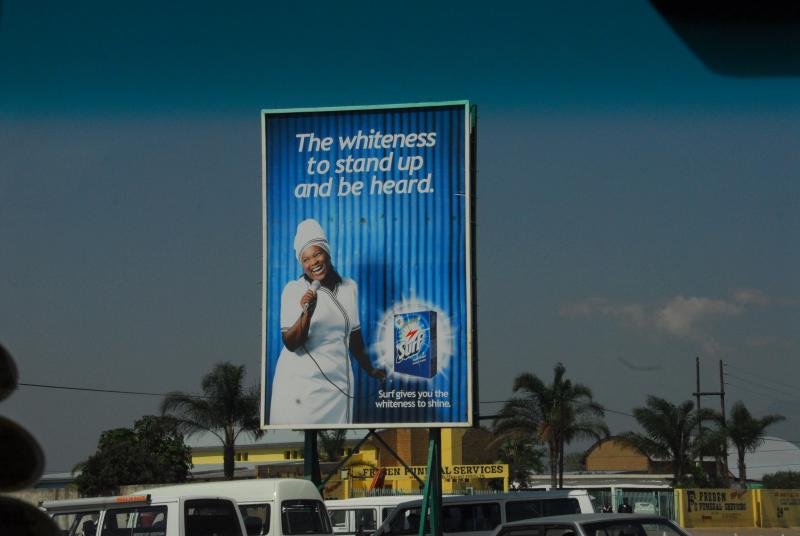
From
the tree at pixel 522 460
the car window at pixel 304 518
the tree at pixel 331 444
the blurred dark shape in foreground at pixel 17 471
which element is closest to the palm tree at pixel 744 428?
the tree at pixel 522 460

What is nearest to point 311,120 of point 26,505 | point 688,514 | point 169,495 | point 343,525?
point 343,525

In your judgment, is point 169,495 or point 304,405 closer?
point 169,495

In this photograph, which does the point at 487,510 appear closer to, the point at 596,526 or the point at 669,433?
the point at 596,526

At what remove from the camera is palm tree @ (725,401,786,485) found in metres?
58.8

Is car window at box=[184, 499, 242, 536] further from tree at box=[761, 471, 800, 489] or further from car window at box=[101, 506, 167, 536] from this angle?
tree at box=[761, 471, 800, 489]

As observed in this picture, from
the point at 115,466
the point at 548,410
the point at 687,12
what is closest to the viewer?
the point at 687,12

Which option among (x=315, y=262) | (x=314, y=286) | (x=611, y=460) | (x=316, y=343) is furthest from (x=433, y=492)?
(x=611, y=460)

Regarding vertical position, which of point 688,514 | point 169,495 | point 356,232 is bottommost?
point 688,514

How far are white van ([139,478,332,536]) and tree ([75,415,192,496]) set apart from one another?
28.1 metres

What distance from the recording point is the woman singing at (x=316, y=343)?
79.7ft

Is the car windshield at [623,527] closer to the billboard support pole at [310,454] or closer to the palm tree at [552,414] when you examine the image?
the billboard support pole at [310,454]

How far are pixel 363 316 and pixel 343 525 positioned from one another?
16.0 ft

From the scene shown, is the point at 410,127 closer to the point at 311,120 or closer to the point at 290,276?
the point at 311,120

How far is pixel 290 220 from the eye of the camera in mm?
24953
